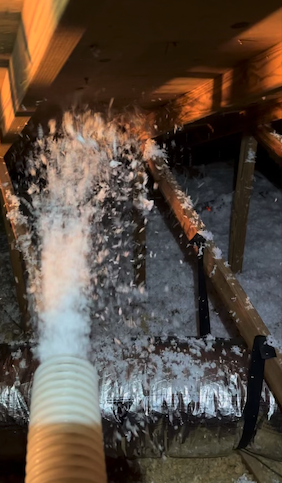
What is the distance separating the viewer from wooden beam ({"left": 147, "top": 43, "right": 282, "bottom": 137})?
40.4 inches

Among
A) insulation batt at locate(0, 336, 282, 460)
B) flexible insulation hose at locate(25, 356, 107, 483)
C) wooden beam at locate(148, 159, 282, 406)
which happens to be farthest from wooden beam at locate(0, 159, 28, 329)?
flexible insulation hose at locate(25, 356, 107, 483)

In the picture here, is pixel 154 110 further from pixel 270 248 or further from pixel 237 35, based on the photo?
pixel 270 248

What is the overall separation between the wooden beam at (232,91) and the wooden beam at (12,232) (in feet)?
2.55

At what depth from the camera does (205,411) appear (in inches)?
57.4

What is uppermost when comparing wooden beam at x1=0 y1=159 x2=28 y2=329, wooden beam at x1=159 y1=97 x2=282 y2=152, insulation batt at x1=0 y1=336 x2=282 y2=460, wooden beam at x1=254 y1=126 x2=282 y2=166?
wooden beam at x1=159 y1=97 x2=282 y2=152

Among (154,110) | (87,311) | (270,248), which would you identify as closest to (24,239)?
(87,311)

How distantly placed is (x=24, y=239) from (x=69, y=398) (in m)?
1.41

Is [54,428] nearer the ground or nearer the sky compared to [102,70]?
nearer the ground

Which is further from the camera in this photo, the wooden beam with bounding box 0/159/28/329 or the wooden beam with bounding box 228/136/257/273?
the wooden beam with bounding box 228/136/257/273

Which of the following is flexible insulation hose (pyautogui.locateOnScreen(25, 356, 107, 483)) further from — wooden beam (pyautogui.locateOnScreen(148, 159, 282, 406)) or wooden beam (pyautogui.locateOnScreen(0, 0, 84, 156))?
wooden beam (pyautogui.locateOnScreen(148, 159, 282, 406))

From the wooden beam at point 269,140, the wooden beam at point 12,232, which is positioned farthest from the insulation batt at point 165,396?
the wooden beam at point 269,140

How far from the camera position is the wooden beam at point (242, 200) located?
7.45 ft

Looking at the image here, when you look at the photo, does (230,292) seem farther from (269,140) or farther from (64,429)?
(64,429)

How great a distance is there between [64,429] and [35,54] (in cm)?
70
